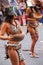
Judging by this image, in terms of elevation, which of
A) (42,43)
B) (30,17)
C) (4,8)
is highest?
(4,8)

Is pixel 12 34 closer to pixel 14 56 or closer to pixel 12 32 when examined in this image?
pixel 12 32

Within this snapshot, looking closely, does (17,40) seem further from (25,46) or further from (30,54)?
(25,46)

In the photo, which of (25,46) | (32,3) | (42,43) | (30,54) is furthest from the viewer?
(42,43)

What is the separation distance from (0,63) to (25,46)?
7.82 ft

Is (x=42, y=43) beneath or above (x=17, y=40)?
beneath

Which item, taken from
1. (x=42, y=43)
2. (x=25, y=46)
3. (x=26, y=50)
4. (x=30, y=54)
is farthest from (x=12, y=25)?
(x=42, y=43)

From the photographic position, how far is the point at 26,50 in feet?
29.0

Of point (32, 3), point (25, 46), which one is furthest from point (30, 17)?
point (25, 46)

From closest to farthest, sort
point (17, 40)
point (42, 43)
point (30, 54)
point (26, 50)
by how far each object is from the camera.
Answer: point (17, 40), point (30, 54), point (26, 50), point (42, 43)

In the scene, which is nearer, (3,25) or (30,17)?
(3,25)

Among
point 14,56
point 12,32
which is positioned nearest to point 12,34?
point 12,32

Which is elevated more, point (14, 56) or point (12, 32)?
point (12, 32)

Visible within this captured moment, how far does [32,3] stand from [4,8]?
243 cm

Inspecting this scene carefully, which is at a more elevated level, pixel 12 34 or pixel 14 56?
pixel 12 34
